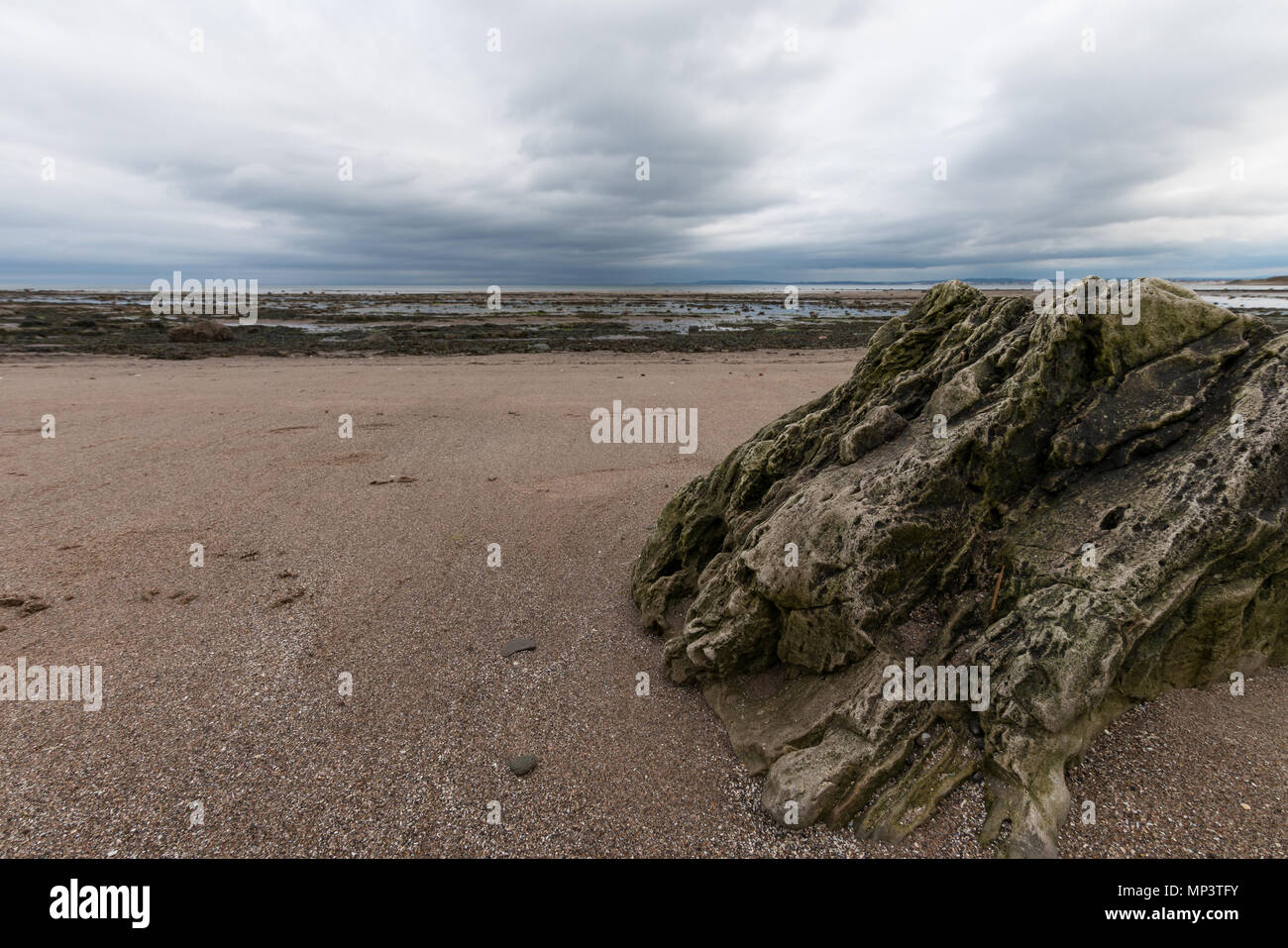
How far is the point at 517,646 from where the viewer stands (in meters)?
6.85

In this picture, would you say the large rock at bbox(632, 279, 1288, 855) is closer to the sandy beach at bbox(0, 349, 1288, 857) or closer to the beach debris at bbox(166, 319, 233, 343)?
the sandy beach at bbox(0, 349, 1288, 857)

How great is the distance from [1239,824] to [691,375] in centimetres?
2483

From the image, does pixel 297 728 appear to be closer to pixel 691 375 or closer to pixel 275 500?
pixel 275 500

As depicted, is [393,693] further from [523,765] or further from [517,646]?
[523,765]

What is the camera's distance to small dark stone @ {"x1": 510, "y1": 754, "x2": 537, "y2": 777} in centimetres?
503

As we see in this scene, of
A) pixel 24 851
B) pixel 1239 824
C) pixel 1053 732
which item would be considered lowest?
pixel 24 851

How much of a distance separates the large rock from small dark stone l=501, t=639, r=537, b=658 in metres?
1.75

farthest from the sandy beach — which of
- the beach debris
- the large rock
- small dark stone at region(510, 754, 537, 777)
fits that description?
the beach debris

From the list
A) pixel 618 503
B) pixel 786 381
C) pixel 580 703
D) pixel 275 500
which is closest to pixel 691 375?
pixel 786 381

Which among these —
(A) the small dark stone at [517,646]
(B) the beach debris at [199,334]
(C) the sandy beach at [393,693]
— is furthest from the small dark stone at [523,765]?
(B) the beach debris at [199,334]

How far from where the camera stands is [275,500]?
10.9 meters

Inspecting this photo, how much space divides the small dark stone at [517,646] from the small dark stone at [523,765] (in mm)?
1666

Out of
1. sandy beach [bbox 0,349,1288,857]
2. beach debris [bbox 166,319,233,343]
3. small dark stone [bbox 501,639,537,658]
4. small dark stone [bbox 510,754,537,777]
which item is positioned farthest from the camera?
beach debris [bbox 166,319,233,343]

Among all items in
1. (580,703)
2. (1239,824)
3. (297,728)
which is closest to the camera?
(1239,824)
